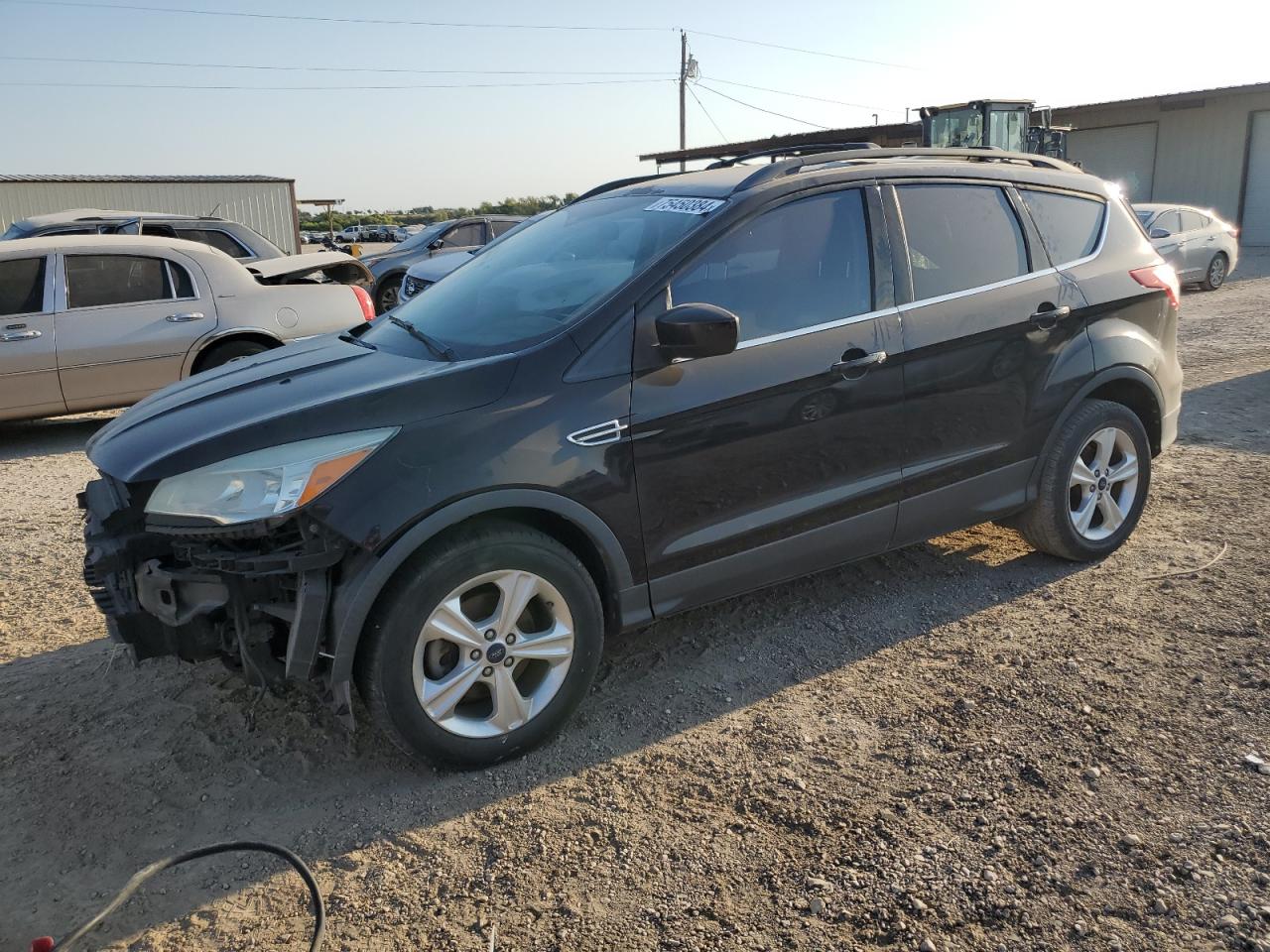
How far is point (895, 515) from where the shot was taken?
13.3 ft

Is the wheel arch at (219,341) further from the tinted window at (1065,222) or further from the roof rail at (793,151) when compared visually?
the tinted window at (1065,222)

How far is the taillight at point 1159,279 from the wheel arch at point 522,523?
2991mm

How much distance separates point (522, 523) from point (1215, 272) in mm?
16243

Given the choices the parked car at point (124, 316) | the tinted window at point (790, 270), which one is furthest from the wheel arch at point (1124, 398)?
the parked car at point (124, 316)

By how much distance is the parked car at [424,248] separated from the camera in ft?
48.9

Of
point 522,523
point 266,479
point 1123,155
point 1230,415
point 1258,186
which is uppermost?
point 1123,155

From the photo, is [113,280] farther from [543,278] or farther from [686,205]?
[686,205]

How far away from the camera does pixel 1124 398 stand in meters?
4.78

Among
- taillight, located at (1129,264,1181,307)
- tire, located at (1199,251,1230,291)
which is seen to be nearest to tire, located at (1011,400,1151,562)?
taillight, located at (1129,264,1181,307)

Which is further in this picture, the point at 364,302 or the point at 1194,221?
the point at 1194,221

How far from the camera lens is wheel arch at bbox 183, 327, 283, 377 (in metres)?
7.93

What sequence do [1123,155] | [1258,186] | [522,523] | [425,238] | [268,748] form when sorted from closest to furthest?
[522,523] < [268,748] < [425,238] < [1258,186] < [1123,155]

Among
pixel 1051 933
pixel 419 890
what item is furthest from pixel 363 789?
pixel 1051 933

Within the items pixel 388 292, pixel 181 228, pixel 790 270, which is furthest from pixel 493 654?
pixel 388 292
